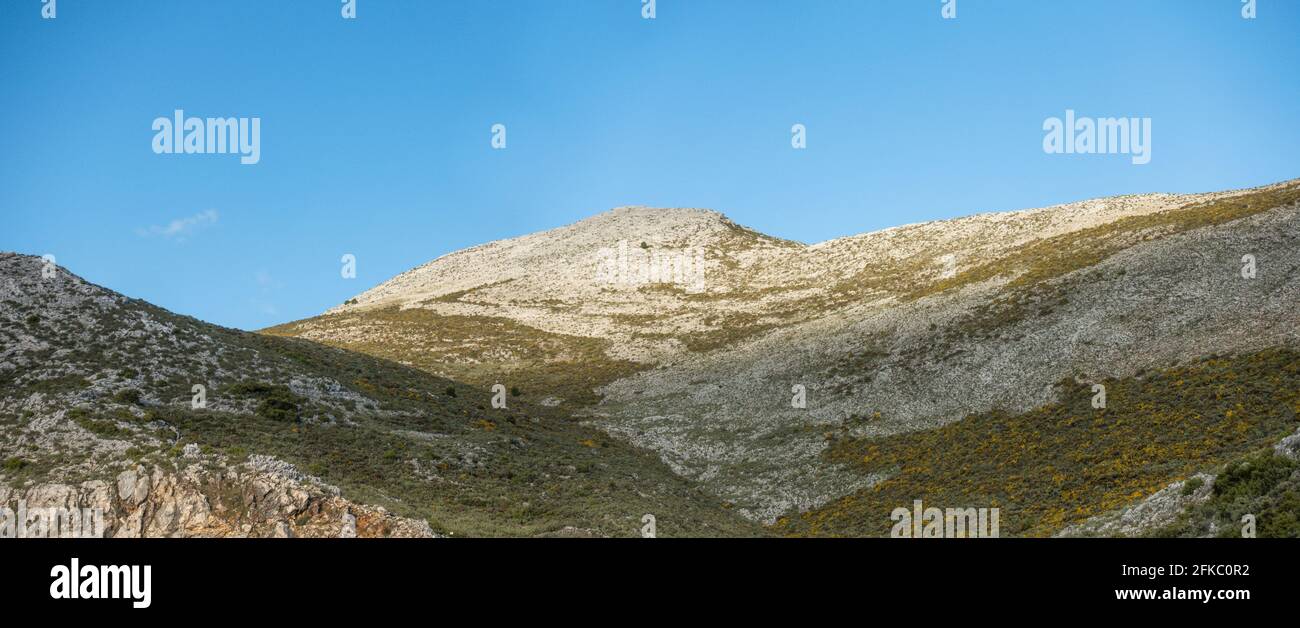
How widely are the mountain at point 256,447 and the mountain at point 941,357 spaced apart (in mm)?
8790

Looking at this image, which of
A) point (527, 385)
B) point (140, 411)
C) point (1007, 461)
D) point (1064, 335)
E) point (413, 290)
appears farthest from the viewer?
point (413, 290)

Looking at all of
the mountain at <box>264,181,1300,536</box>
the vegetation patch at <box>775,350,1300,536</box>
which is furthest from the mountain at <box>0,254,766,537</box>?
the vegetation patch at <box>775,350,1300,536</box>

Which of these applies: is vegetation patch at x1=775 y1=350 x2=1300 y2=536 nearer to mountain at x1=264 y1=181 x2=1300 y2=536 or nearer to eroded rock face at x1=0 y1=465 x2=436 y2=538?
mountain at x1=264 y1=181 x2=1300 y2=536

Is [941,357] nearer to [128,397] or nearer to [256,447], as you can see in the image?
[256,447]

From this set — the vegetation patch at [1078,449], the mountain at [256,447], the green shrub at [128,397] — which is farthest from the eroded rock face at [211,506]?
the vegetation patch at [1078,449]

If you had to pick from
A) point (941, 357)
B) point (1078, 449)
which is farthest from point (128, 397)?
point (941, 357)

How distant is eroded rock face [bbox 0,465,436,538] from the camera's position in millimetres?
34000

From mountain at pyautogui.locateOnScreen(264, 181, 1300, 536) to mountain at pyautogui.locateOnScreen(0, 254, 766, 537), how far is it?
8790 millimetres

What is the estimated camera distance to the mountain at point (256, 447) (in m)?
35.2

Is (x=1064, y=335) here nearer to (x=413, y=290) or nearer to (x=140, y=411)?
(x=140, y=411)

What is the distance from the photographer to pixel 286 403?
50.1m

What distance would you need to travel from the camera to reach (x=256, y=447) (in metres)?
41.8

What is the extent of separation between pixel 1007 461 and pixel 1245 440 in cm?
1135
